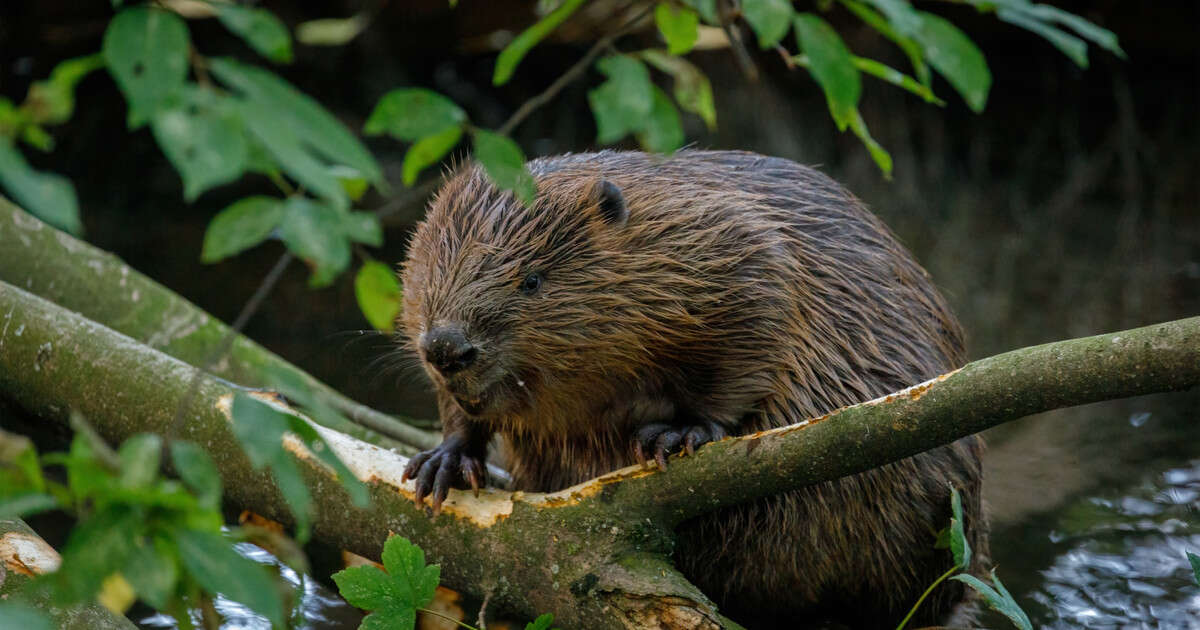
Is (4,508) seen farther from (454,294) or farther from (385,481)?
(385,481)

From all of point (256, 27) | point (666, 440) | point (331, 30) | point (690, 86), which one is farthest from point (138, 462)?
point (331, 30)

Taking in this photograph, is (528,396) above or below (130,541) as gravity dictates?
below

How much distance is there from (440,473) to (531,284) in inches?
17.5

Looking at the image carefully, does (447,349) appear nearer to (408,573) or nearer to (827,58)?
(408,573)

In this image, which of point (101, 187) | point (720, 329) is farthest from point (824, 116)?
point (720, 329)

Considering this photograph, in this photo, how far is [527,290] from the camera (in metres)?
2.57

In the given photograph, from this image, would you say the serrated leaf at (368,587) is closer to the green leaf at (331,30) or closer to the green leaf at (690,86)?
the green leaf at (690,86)

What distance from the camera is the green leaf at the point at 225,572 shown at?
108cm

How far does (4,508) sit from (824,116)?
22.3 feet

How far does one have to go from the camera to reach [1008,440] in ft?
14.1

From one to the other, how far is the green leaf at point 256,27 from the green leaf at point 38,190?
21cm

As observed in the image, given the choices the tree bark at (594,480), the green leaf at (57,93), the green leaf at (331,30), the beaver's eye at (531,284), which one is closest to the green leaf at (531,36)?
the green leaf at (57,93)

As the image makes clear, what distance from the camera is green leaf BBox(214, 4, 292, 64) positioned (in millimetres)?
1059

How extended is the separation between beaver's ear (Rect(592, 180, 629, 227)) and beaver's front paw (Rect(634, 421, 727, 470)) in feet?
1.51
